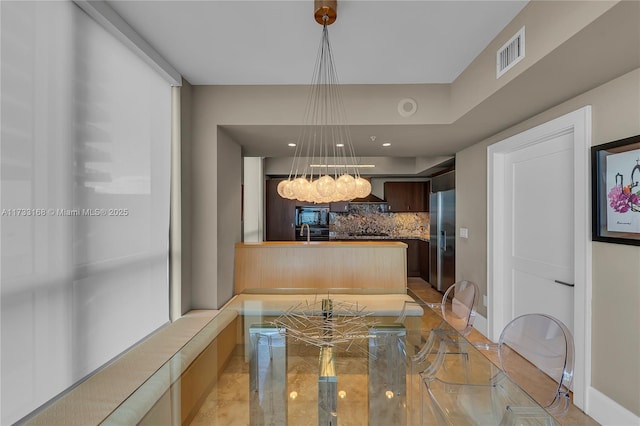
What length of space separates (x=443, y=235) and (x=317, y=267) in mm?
2442

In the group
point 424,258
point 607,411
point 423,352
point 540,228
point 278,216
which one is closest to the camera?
point 423,352

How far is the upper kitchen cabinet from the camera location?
643 centimetres

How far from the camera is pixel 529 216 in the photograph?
2.87 m

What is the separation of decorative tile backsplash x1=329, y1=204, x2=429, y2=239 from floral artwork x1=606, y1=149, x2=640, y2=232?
4866 mm

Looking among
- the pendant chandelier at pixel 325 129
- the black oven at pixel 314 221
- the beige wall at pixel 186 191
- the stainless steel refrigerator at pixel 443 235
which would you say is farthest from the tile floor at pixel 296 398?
the black oven at pixel 314 221

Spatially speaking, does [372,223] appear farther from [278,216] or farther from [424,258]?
[278,216]

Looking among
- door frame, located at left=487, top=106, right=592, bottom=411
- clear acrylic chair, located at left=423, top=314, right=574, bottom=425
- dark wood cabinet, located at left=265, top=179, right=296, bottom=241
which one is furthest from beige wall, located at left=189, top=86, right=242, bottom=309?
dark wood cabinet, located at left=265, top=179, right=296, bottom=241

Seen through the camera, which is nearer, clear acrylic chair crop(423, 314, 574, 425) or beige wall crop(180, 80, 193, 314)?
clear acrylic chair crop(423, 314, 574, 425)

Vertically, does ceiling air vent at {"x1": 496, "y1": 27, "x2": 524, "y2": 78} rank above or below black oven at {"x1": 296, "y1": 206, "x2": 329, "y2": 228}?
above

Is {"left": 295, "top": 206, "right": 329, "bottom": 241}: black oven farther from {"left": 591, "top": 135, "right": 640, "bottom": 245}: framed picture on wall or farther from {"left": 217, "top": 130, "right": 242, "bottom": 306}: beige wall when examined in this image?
{"left": 591, "top": 135, "right": 640, "bottom": 245}: framed picture on wall

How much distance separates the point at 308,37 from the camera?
2.11 meters

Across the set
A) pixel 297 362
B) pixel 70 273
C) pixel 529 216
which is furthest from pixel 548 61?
pixel 70 273

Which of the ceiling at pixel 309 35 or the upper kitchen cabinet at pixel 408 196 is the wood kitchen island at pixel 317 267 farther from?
the upper kitchen cabinet at pixel 408 196

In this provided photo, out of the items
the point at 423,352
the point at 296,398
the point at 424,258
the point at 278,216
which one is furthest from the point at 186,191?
the point at 424,258
